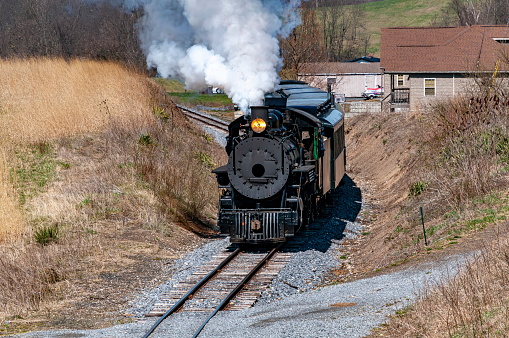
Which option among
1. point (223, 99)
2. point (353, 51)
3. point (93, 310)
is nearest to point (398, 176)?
point (93, 310)

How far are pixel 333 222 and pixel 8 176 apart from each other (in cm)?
990

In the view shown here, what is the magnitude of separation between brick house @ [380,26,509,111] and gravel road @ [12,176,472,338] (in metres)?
28.0

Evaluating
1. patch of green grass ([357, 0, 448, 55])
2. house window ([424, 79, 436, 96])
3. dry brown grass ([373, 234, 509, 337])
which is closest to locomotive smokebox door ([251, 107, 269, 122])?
dry brown grass ([373, 234, 509, 337])

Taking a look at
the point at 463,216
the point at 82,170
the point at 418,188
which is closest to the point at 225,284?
the point at 463,216

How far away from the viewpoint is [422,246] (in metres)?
14.8

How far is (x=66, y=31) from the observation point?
117 feet

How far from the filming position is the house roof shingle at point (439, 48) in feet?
142

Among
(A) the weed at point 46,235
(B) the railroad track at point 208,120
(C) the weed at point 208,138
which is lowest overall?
(A) the weed at point 46,235

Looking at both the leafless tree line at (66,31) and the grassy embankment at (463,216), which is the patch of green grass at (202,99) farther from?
the grassy embankment at (463,216)

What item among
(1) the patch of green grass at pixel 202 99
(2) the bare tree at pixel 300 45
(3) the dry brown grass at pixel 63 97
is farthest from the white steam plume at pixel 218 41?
(1) the patch of green grass at pixel 202 99

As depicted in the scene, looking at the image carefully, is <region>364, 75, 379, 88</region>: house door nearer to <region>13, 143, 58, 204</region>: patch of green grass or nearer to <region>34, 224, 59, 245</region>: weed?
<region>13, 143, 58, 204</region>: patch of green grass

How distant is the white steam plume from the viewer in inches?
681

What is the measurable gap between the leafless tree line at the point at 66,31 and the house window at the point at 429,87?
19.7 m

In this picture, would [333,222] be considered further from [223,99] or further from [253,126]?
→ [223,99]
